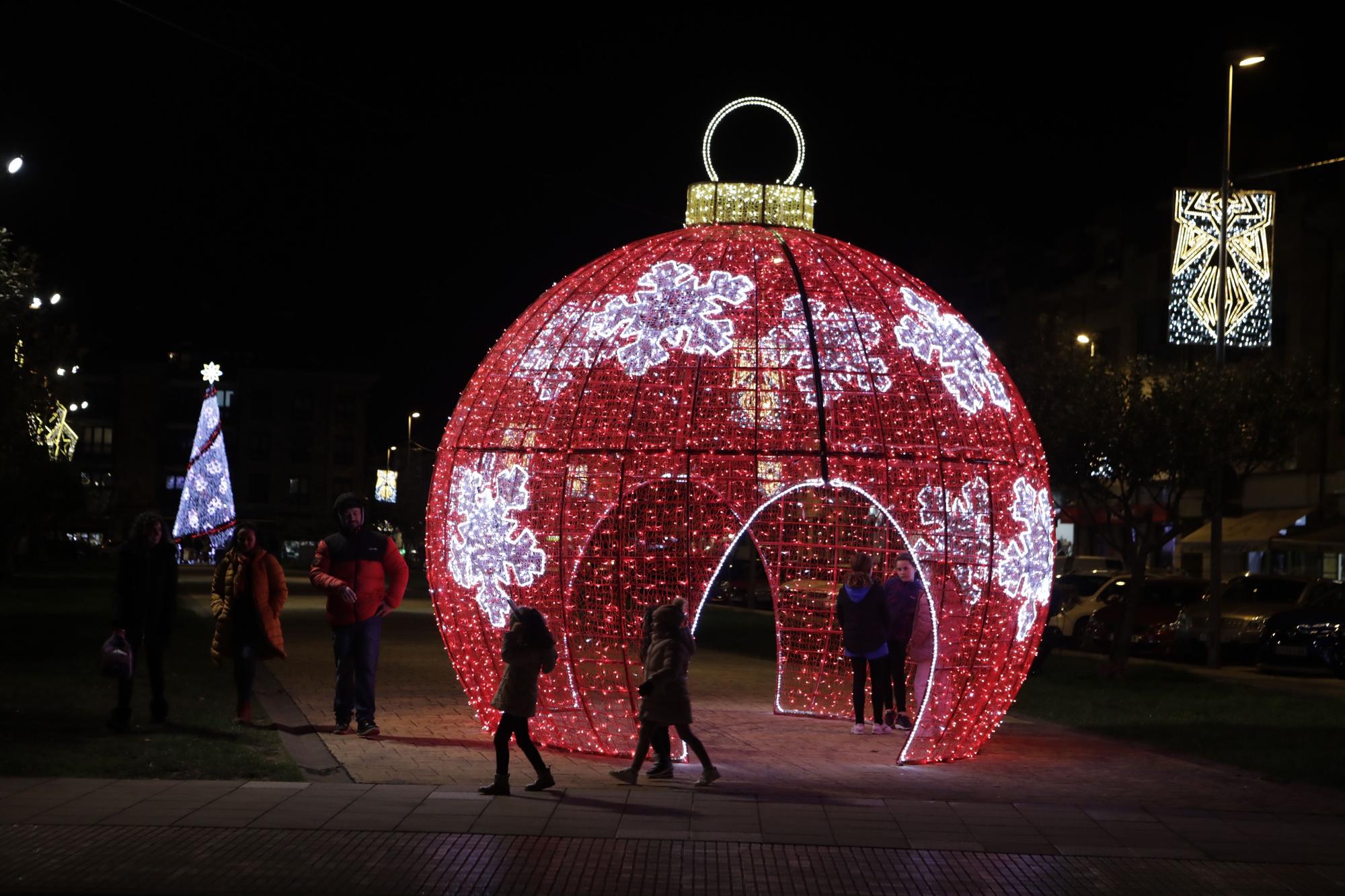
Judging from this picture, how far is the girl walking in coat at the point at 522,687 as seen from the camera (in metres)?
9.82

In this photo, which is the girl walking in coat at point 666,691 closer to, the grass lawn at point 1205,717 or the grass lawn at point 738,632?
the grass lawn at point 1205,717

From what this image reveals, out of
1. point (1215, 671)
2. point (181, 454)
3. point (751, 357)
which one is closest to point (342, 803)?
point (751, 357)

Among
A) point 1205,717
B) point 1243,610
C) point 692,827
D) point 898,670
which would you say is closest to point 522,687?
point 692,827

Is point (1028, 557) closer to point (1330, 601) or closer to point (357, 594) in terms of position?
point (357, 594)

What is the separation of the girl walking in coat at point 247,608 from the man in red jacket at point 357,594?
60 cm

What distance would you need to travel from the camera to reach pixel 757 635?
2912cm

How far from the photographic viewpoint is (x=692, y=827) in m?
8.95

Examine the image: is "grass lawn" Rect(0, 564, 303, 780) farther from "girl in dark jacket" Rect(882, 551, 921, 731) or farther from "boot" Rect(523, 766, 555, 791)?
"girl in dark jacket" Rect(882, 551, 921, 731)

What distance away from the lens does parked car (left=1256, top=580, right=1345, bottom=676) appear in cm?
2309

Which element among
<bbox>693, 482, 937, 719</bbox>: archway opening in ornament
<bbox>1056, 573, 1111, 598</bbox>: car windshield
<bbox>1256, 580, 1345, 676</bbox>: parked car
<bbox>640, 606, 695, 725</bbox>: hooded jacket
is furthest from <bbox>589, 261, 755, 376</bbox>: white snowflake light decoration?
<bbox>1056, 573, 1111, 598</bbox>: car windshield

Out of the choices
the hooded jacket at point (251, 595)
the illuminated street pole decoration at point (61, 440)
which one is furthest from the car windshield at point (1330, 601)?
the illuminated street pole decoration at point (61, 440)

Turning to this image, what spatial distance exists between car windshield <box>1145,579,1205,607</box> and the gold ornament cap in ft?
54.7

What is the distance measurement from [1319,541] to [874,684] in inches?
941

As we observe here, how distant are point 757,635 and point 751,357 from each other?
17.9 meters
